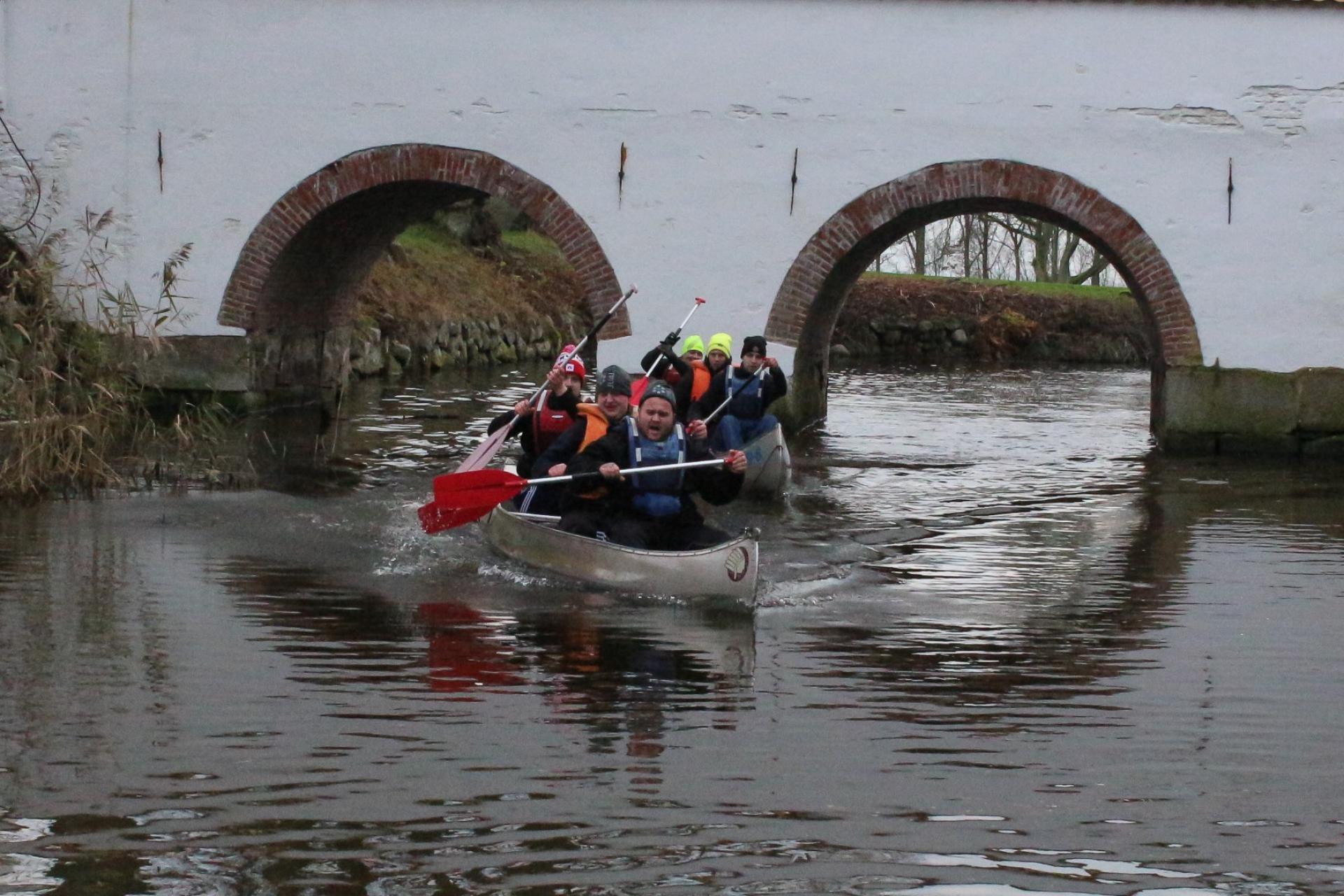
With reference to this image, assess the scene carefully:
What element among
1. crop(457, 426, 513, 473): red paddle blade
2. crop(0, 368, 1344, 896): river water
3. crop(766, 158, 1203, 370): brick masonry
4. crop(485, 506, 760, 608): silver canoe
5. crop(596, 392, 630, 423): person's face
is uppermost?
crop(766, 158, 1203, 370): brick masonry

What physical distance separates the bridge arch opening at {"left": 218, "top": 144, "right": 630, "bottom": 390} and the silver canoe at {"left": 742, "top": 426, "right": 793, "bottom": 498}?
3.03 metres

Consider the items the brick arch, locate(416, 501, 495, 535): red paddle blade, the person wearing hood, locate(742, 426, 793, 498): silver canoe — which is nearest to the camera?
locate(416, 501, 495, 535): red paddle blade

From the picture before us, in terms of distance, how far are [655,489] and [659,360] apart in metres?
5.15

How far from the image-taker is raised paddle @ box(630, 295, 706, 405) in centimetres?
1454

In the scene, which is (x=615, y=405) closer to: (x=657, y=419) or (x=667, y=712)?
(x=657, y=419)

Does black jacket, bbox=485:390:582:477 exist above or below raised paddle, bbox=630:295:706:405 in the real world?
below

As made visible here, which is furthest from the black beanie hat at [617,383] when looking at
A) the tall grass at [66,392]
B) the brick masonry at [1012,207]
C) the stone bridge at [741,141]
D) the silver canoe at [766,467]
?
the brick masonry at [1012,207]

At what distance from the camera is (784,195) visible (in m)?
17.0

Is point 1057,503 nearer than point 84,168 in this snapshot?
Yes

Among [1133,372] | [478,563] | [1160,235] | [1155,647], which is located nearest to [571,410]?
[478,563]

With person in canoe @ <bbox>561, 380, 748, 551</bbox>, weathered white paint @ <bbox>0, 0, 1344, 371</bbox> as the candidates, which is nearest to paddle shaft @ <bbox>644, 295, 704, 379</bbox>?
weathered white paint @ <bbox>0, 0, 1344, 371</bbox>

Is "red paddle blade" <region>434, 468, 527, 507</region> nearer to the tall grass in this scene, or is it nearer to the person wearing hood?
the tall grass

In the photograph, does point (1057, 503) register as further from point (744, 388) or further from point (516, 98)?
point (516, 98)

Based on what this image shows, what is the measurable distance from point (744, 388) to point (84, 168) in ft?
24.9
